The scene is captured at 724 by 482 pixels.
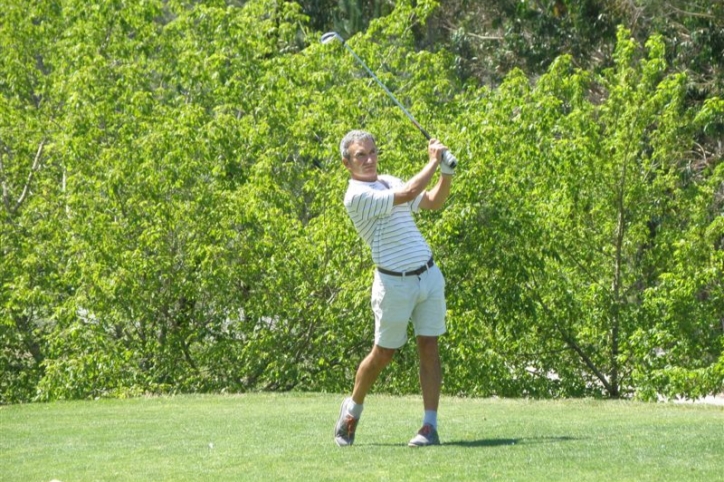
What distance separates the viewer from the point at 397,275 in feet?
24.8

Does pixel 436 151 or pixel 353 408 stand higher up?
pixel 436 151

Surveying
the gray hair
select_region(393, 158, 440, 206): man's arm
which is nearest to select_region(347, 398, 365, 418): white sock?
select_region(393, 158, 440, 206): man's arm

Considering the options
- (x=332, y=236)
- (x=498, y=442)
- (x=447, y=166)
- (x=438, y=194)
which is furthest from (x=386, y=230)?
(x=332, y=236)

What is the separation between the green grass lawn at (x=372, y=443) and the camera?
21.8 feet

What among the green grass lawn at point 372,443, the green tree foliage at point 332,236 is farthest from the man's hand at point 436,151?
the green tree foliage at point 332,236

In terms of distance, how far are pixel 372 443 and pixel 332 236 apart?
748cm

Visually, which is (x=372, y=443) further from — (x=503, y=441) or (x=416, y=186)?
(x=416, y=186)

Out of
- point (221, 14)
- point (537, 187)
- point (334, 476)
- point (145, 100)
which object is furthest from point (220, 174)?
point (334, 476)

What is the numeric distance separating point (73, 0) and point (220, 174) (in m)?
4.17

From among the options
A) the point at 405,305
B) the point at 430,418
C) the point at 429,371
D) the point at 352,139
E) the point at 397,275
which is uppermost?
the point at 352,139

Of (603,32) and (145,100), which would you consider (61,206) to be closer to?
(145,100)

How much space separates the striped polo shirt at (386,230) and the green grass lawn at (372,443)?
1.09 meters

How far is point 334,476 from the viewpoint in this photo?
6551 mm

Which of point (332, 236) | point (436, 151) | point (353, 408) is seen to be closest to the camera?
point (436, 151)
